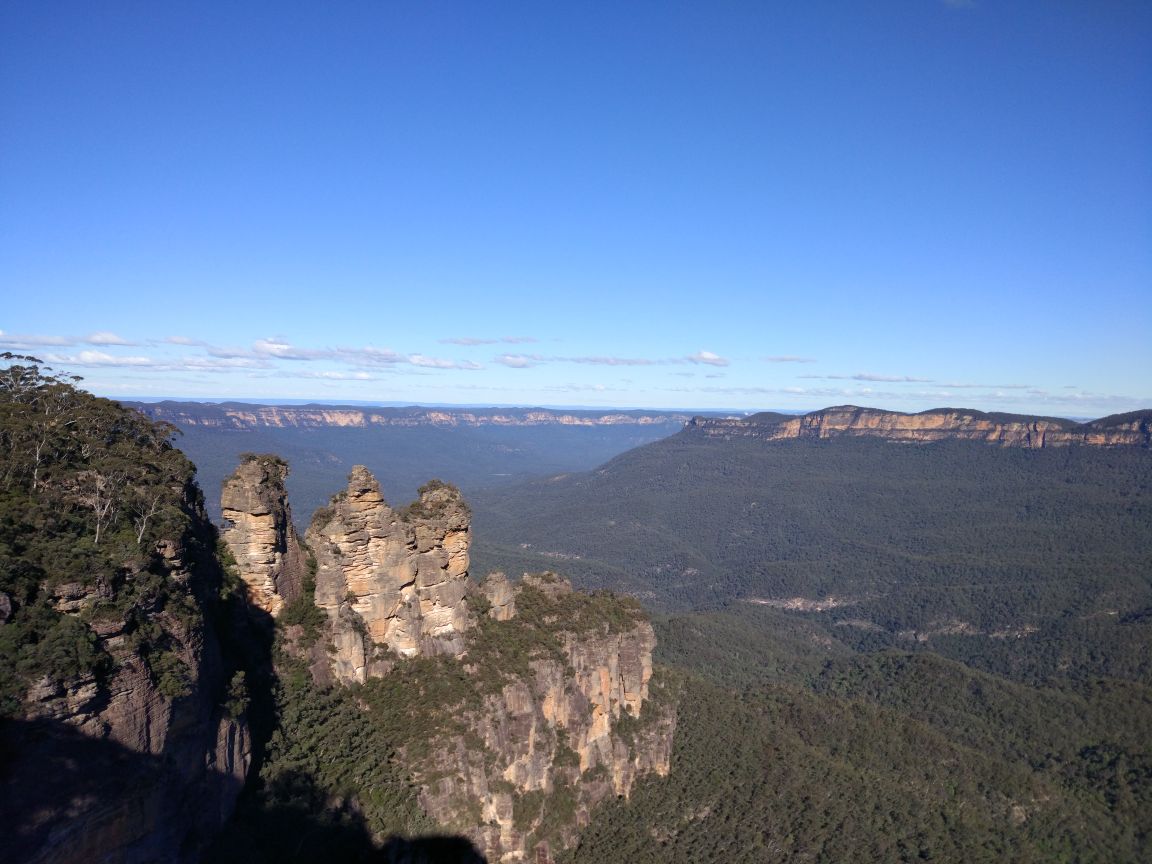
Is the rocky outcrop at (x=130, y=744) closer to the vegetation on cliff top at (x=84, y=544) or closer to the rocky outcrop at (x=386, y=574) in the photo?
the vegetation on cliff top at (x=84, y=544)

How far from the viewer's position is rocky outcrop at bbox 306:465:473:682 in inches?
1412

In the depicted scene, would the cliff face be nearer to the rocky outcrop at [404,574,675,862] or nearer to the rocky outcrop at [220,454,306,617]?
the rocky outcrop at [220,454,306,617]

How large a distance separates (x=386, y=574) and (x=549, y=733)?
1384 centimetres

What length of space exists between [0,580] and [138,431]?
1635 cm

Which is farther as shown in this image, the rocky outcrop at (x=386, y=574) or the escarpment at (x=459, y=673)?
the rocky outcrop at (x=386, y=574)

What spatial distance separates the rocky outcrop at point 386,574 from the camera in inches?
1412

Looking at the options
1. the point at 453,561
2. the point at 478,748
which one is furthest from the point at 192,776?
the point at 453,561

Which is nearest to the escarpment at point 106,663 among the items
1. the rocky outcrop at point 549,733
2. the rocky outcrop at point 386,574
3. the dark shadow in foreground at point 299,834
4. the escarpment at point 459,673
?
the dark shadow in foreground at point 299,834

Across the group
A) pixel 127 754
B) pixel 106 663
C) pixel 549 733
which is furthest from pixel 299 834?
pixel 549 733

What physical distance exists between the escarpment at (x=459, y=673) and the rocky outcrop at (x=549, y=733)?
92 mm

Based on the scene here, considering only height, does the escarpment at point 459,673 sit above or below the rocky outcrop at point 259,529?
below

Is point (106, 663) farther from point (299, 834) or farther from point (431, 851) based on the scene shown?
point (431, 851)

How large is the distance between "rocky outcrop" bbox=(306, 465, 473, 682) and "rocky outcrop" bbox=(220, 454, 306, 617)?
224 cm

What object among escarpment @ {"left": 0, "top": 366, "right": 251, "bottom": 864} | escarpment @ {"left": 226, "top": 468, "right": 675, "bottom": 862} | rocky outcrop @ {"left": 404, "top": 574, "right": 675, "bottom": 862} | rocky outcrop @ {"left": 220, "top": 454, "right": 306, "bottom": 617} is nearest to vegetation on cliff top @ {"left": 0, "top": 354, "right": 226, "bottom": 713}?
escarpment @ {"left": 0, "top": 366, "right": 251, "bottom": 864}
